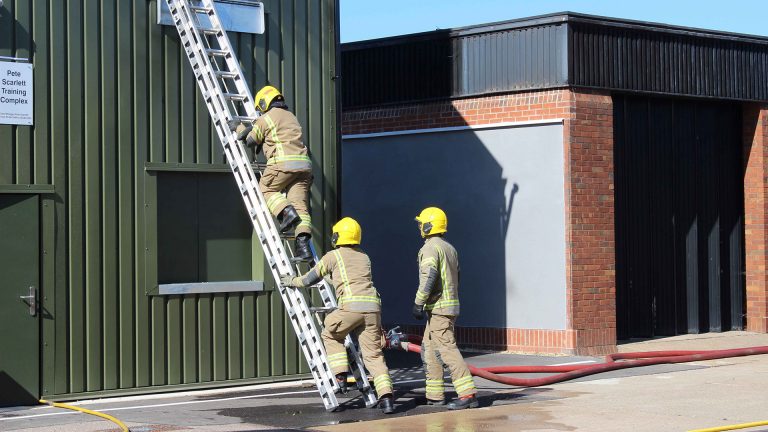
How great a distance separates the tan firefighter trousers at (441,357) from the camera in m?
12.0

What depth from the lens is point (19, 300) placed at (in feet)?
40.8

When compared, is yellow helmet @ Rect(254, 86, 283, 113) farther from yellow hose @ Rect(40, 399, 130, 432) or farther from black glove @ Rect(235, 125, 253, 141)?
yellow hose @ Rect(40, 399, 130, 432)

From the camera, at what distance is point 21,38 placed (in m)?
12.4

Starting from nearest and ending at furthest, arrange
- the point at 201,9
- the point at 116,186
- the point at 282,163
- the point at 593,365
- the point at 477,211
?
the point at 282,163, the point at 116,186, the point at 201,9, the point at 593,365, the point at 477,211

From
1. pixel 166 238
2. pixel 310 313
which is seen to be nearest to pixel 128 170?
pixel 166 238

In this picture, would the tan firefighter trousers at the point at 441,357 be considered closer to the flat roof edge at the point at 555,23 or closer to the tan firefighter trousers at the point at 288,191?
the tan firefighter trousers at the point at 288,191

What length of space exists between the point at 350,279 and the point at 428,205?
23.9ft

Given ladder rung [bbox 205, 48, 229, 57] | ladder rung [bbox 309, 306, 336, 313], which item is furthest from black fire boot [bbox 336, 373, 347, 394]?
ladder rung [bbox 205, 48, 229, 57]

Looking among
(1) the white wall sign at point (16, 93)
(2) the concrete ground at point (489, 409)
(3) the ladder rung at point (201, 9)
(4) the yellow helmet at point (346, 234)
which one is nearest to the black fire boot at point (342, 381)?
(2) the concrete ground at point (489, 409)

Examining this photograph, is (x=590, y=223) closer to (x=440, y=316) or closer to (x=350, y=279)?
(x=440, y=316)

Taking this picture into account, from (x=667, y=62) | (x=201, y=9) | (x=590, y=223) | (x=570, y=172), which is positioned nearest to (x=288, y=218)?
(x=201, y=9)

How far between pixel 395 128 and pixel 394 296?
103 inches

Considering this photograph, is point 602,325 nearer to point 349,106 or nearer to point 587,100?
point 587,100

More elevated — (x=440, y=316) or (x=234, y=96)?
(x=234, y=96)
